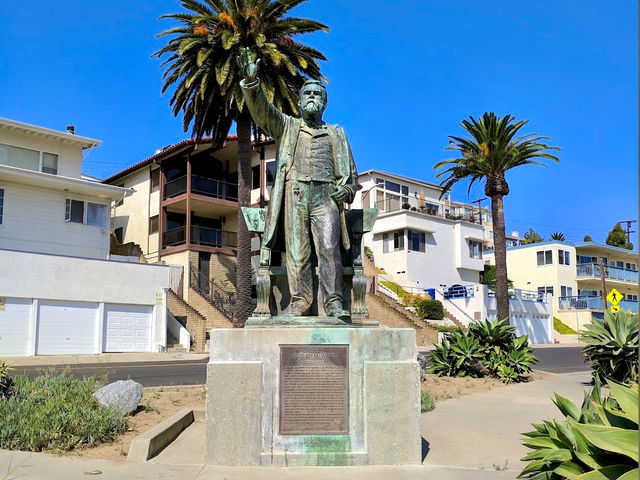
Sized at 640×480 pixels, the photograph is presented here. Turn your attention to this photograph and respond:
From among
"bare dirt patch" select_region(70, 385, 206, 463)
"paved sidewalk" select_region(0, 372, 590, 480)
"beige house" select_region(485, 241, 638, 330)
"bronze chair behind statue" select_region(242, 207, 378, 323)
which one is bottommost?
"paved sidewalk" select_region(0, 372, 590, 480)

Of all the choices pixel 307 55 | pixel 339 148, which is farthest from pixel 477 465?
pixel 307 55

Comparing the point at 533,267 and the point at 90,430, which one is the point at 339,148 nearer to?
the point at 90,430

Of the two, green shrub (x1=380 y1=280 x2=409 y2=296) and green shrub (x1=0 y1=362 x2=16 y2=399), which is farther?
green shrub (x1=380 y1=280 x2=409 y2=296)

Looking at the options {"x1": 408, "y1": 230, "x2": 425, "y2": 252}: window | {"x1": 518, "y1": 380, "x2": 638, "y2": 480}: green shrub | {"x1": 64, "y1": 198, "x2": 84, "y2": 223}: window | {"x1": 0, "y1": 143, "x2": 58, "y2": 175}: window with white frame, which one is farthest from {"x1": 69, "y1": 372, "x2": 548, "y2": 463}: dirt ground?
{"x1": 408, "y1": 230, "x2": 425, "y2": 252}: window

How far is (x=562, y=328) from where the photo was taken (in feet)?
170

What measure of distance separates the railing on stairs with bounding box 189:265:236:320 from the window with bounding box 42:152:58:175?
28.3 feet

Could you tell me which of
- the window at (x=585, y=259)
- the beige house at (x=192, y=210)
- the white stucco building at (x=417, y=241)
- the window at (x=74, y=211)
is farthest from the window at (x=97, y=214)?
the window at (x=585, y=259)

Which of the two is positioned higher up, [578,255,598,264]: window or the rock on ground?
[578,255,598,264]: window

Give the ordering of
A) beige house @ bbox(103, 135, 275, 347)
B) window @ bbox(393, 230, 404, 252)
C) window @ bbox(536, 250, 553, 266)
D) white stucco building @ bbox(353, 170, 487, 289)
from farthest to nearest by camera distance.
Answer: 1. window @ bbox(536, 250, 553, 266)
2. window @ bbox(393, 230, 404, 252)
3. white stucco building @ bbox(353, 170, 487, 289)
4. beige house @ bbox(103, 135, 275, 347)

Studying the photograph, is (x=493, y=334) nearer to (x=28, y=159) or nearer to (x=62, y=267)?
(x=62, y=267)

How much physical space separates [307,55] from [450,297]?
2452cm

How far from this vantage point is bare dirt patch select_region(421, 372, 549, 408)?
1136 cm

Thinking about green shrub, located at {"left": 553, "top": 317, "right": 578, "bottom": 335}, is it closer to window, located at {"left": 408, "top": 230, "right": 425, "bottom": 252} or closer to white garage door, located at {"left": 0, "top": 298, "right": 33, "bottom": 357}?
window, located at {"left": 408, "top": 230, "right": 425, "bottom": 252}

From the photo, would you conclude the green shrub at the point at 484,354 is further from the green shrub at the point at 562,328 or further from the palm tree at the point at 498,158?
the green shrub at the point at 562,328
